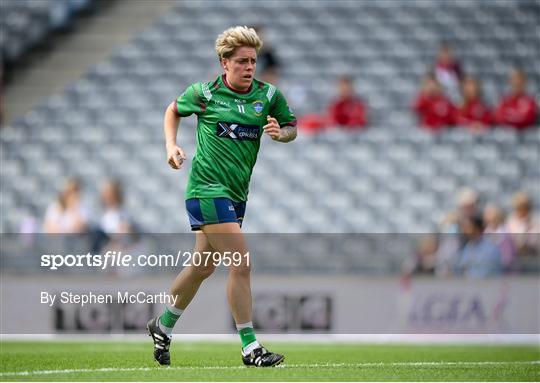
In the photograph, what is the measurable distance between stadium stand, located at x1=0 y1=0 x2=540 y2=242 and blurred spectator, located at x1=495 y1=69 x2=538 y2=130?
0.16 meters

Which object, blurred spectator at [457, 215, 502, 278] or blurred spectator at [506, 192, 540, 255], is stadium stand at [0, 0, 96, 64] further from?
blurred spectator at [457, 215, 502, 278]

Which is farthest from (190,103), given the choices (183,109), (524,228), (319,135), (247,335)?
(319,135)

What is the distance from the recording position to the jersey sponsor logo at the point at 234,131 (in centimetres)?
744

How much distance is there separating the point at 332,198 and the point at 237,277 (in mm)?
9010

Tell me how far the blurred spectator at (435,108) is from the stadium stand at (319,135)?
20 centimetres

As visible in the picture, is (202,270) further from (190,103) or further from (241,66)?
(241,66)

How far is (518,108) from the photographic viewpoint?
653 inches

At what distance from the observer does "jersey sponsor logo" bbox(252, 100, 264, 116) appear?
7.50 metres

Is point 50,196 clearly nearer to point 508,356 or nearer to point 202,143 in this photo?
point 508,356

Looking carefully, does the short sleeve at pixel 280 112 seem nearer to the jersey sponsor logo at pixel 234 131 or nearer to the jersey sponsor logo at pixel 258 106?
the jersey sponsor logo at pixel 258 106

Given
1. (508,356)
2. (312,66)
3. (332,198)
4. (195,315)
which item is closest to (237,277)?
(508,356)

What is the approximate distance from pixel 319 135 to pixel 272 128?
9.49 metres

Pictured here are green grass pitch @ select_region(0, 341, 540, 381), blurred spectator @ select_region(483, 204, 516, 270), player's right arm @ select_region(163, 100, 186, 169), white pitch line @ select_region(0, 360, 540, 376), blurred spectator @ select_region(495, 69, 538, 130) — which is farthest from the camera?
blurred spectator @ select_region(495, 69, 538, 130)

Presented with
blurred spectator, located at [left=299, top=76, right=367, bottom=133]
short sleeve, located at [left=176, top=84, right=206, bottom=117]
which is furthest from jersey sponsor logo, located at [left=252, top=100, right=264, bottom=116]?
blurred spectator, located at [left=299, top=76, right=367, bottom=133]
